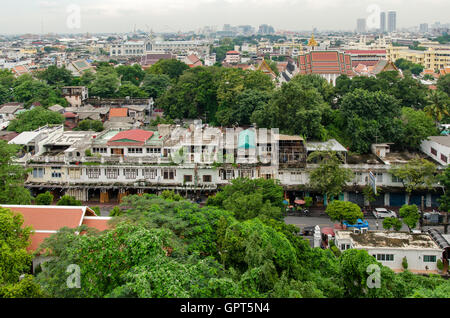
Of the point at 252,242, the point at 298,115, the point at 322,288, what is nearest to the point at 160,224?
the point at 252,242

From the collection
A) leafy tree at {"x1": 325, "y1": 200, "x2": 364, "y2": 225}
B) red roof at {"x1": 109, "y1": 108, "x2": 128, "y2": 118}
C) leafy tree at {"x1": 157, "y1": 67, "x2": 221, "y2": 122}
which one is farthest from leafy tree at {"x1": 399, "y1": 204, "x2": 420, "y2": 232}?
red roof at {"x1": 109, "y1": 108, "x2": 128, "y2": 118}

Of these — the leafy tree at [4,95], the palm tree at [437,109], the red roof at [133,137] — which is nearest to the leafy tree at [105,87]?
the leafy tree at [4,95]

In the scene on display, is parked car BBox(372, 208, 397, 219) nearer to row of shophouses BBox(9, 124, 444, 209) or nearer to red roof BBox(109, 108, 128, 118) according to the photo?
row of shophouses BBox(9, 124, 444, 209)

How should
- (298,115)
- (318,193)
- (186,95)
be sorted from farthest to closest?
(186,95) → (298,115) → (318,193)

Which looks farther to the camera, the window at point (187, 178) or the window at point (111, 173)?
the window at point (111, 173)

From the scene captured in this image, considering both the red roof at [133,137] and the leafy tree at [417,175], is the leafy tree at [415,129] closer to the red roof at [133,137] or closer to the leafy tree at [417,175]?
the leafy tree at [417,175]
